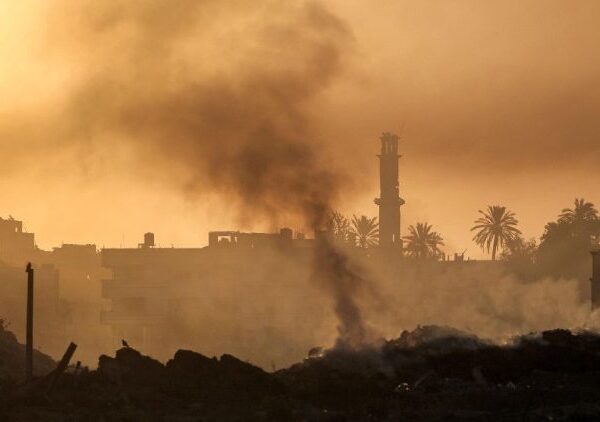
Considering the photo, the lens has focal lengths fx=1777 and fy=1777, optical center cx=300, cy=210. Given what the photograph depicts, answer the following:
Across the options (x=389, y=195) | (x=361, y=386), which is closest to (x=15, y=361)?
(x=361, y=386)

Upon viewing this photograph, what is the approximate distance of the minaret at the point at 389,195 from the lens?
164 metres

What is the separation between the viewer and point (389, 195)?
540ft

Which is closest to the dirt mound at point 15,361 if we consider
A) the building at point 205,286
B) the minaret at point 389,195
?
the building at point 205,286

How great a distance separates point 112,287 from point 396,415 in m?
94.6

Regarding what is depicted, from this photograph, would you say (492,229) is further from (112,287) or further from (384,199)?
(112,287)

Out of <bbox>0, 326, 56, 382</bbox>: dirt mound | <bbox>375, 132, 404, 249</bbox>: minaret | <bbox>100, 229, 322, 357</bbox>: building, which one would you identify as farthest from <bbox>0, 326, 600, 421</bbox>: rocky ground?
<bbox>375, 132, 404, 249</bbox>: minaret

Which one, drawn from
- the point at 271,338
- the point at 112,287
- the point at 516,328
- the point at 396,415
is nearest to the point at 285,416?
the point at 396,415

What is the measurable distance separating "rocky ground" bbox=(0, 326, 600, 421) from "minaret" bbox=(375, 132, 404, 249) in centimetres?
9255

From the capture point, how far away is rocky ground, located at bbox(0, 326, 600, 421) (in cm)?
5138

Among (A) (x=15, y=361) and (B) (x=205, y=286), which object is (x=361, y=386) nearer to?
(A) (x=15, y=361)

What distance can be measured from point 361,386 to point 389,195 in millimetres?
105563

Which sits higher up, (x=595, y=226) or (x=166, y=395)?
(x=595, y=226)

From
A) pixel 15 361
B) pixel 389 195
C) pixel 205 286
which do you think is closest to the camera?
pixel 15 361

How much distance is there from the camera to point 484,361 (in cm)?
6412
